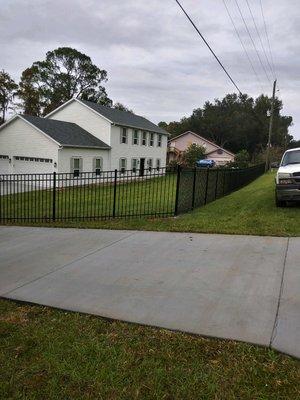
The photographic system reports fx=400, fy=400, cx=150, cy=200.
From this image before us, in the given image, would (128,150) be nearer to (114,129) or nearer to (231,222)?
(114,129)

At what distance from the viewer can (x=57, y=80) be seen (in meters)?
55.6

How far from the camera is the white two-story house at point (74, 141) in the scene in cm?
2719

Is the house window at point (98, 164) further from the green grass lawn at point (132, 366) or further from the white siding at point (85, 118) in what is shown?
the green grass lawn at point (132, 366)

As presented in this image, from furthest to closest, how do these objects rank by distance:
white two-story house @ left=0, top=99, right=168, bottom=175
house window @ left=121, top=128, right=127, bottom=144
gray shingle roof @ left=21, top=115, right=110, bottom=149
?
house window @ left=121, top=128, right=127, bottom=144 < gray shingle roof @ left=21, top=115, right=110, bottom=149 < white two-story house @ left=0, top=99, right=168, bottom=175

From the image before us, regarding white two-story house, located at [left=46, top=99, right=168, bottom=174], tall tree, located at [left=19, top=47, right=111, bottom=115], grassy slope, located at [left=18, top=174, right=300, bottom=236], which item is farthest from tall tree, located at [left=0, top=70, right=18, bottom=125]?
grassy slope, located at [left=18, top=174, right=300, bottom=236]

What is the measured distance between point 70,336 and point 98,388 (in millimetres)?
932

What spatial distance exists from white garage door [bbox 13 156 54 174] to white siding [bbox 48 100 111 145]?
624cm

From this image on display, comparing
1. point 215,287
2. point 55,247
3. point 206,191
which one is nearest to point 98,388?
point 215,287

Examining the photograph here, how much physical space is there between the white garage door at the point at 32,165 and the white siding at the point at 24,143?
0.10m

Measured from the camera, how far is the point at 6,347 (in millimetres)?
3844

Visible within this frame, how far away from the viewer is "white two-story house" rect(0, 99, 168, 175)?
27188mm

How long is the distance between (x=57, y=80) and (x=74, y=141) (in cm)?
3098

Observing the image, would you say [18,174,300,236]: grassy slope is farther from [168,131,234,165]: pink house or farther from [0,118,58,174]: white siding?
[168,131,234,165]: pink house

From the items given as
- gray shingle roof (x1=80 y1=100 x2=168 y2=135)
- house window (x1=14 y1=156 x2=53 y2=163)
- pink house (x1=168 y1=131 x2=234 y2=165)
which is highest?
gray shingle roof (x1=80 y1=100 x2=168 y2=135)
